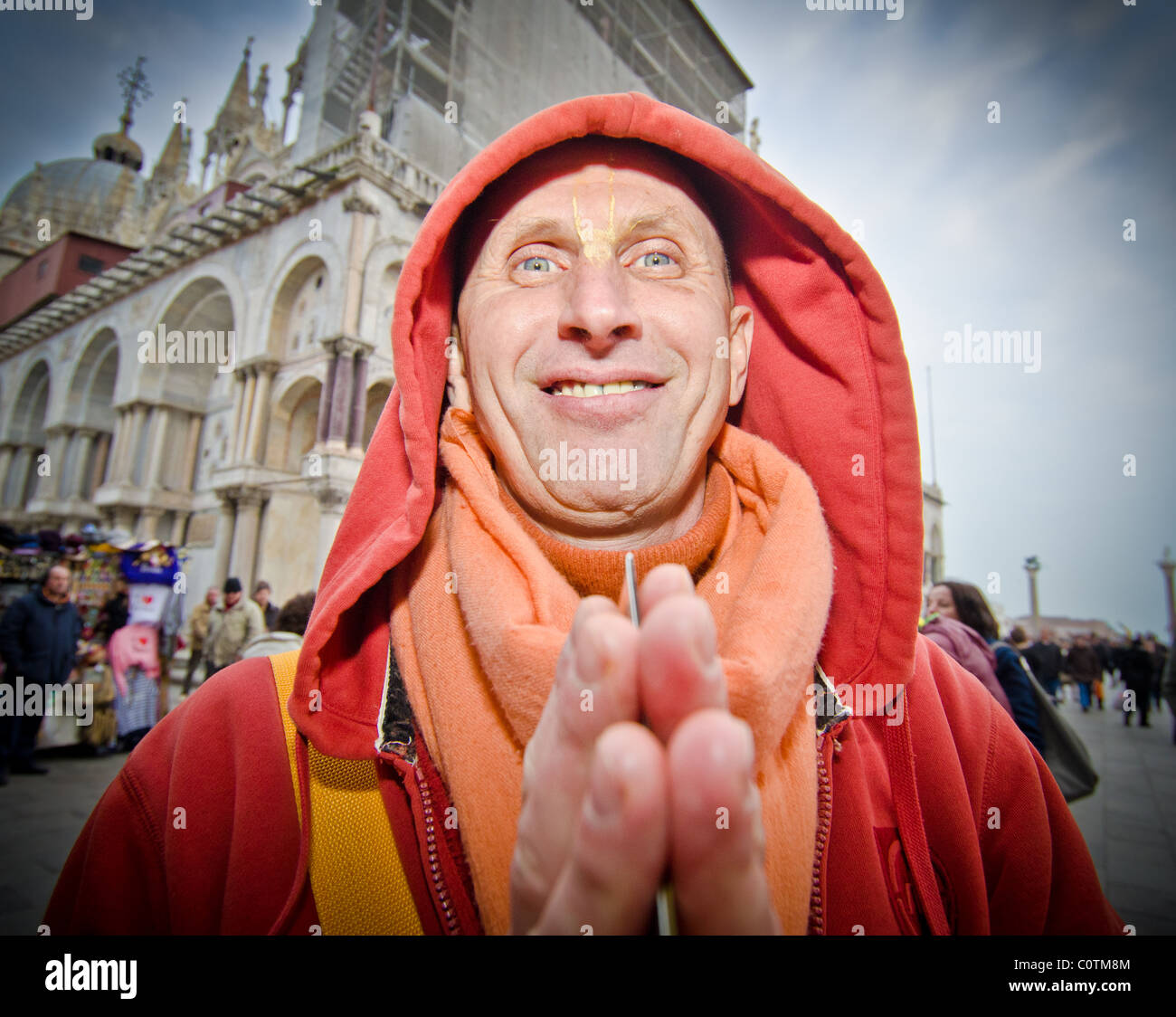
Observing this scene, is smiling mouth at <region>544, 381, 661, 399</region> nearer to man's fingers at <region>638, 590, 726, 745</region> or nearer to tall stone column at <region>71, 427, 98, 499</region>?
man's fingers at <region>638, 590, 726, 745</region>

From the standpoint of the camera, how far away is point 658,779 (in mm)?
491

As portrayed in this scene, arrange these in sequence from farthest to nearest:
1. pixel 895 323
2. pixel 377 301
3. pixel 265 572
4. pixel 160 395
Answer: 1. pixel 160 395
2. pixel 265 572
3. pixel 377 301
4. pixel 895 323

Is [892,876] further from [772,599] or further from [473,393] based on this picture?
[473,393]

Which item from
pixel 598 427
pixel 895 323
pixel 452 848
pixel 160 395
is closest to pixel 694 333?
pixel 598 427

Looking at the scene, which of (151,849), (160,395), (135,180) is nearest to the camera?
(151,849)

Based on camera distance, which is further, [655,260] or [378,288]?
[378,288]

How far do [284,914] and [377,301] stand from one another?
422 inches

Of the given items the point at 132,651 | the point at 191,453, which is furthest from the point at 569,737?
the point at 191,453

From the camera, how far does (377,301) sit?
398 inches

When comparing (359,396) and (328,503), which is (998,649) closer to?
(328,503)

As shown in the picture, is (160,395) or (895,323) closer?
(895,323)

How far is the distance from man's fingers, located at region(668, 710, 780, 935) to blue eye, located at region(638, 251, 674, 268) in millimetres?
983

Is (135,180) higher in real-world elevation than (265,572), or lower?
higher

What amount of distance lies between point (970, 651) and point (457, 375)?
2993 millimetres
